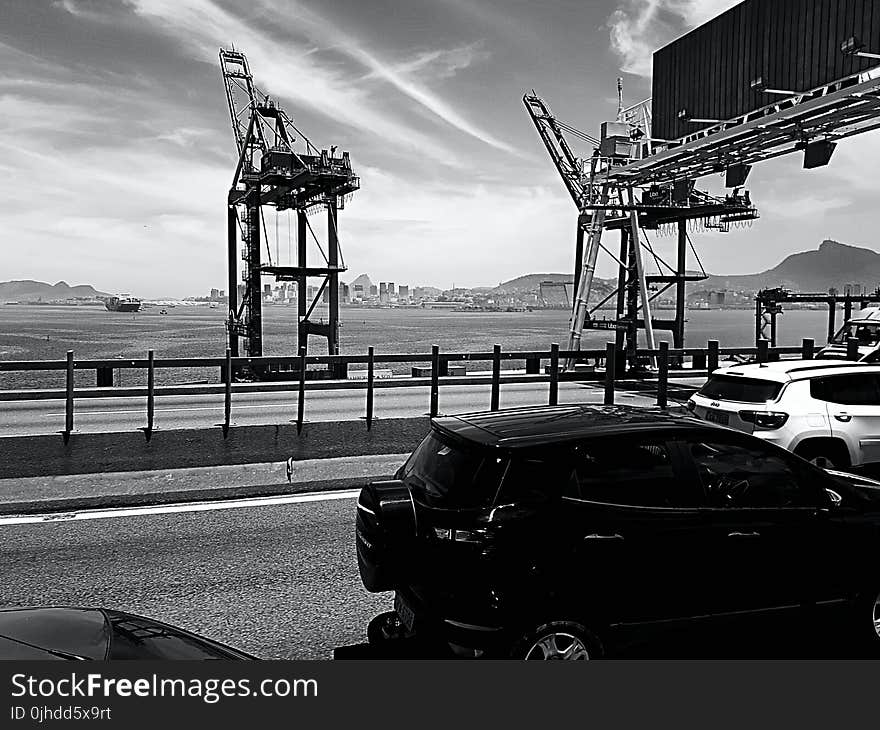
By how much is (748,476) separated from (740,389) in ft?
15.9

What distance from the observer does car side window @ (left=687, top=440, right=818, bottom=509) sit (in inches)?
189

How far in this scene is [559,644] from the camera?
13.8ft

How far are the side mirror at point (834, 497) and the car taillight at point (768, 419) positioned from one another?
13.1ft

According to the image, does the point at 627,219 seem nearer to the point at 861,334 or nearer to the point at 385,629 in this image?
the point at 861,334

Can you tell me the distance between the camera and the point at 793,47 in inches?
788

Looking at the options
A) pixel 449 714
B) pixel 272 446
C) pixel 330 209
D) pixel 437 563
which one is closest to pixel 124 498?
pixel 272 446

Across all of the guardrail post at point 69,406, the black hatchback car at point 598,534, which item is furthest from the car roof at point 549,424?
the guardrail post at point 69,406

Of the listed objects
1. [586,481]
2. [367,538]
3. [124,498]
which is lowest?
[124,498]

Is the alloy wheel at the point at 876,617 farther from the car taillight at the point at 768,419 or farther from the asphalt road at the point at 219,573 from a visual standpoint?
the car taillight at the point at 768,419

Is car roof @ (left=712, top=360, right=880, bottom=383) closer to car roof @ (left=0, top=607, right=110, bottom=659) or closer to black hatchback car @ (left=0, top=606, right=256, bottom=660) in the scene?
black hatchback car @ (left=0, top=606, right=256, bottom=660)

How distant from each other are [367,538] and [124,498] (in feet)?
14.8

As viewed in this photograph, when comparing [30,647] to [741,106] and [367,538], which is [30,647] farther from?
[741,106]

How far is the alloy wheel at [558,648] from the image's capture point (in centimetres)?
410

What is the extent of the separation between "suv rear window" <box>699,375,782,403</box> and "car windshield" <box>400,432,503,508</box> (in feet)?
18.2
